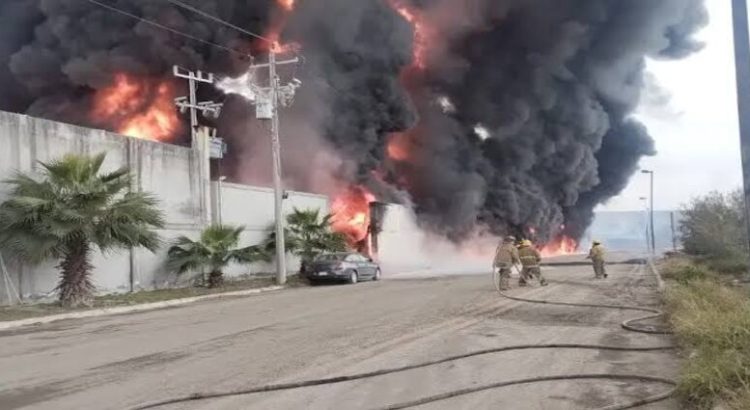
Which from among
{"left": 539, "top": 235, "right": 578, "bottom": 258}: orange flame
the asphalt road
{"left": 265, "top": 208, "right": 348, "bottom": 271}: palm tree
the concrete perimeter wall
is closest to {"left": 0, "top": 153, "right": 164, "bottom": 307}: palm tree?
the concrete perimeter wall

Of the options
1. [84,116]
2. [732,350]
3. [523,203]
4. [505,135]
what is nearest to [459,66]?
[505,135]

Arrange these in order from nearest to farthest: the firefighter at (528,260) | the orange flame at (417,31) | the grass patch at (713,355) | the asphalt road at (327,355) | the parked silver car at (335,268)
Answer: the grass patch at (713,355) → the asphalt road at (327,355) → the firefighter at (528,260) → the parked silver car at (335,268) → the orange flame at (417,31)

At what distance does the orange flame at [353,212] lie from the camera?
117 feet

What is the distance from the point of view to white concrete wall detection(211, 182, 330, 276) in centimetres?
2648

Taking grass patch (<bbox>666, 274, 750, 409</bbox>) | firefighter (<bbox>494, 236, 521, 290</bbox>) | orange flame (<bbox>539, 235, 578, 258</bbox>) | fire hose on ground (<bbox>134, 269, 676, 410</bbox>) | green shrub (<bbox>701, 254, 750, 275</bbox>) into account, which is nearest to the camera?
A: grass patch (<bbox>666, 274, 750, 409</bbox>)

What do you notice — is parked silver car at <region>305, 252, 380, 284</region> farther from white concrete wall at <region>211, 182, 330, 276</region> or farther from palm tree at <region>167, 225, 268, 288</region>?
palm tree at <region>167, 225, 268, 288</region>

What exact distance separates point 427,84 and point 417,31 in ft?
11.0

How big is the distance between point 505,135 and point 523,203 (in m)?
4.56

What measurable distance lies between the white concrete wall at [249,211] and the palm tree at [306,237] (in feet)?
1.88

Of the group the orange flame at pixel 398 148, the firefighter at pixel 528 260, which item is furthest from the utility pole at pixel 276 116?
the orange flame at pixel 398 148

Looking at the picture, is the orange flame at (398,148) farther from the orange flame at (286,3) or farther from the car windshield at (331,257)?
the car windshield at (331,257)

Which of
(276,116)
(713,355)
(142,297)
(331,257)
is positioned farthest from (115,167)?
(713,355)

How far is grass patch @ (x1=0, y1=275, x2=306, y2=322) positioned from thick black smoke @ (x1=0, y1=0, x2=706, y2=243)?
419 inches

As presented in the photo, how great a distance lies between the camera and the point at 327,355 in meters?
8.77
